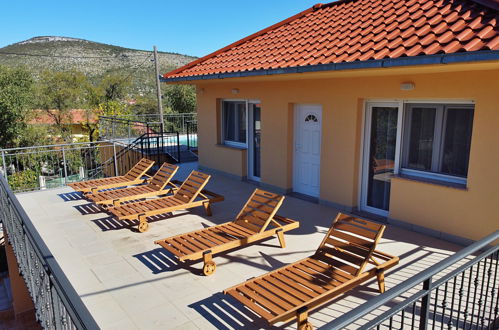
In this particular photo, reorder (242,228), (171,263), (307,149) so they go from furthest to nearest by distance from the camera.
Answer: (307,149)
(242,228)
(171,263)

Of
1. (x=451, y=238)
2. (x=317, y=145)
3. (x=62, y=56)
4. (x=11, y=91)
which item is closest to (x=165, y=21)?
(x=62, y=56)

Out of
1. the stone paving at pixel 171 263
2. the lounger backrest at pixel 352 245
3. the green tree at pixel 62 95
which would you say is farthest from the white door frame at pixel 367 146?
the green tree at pixel 62 95

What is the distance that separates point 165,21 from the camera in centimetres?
5028

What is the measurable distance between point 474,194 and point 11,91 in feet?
101

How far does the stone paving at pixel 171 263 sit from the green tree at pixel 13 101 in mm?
23139

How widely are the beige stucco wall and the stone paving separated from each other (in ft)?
1.68

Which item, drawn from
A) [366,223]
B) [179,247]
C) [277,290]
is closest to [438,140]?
[366,223]

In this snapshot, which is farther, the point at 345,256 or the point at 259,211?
the point at 259,211

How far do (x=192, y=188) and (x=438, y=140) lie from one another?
486 cm

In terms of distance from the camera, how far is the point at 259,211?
6.31 metres

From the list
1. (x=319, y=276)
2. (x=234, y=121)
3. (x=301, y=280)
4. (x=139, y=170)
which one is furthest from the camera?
(x=234, y=121)

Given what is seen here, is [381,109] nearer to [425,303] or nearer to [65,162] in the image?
[425,303]

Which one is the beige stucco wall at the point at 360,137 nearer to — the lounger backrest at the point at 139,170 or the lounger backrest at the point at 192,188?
the lounger backrest at the point at 192,188

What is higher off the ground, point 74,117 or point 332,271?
point 74,117
